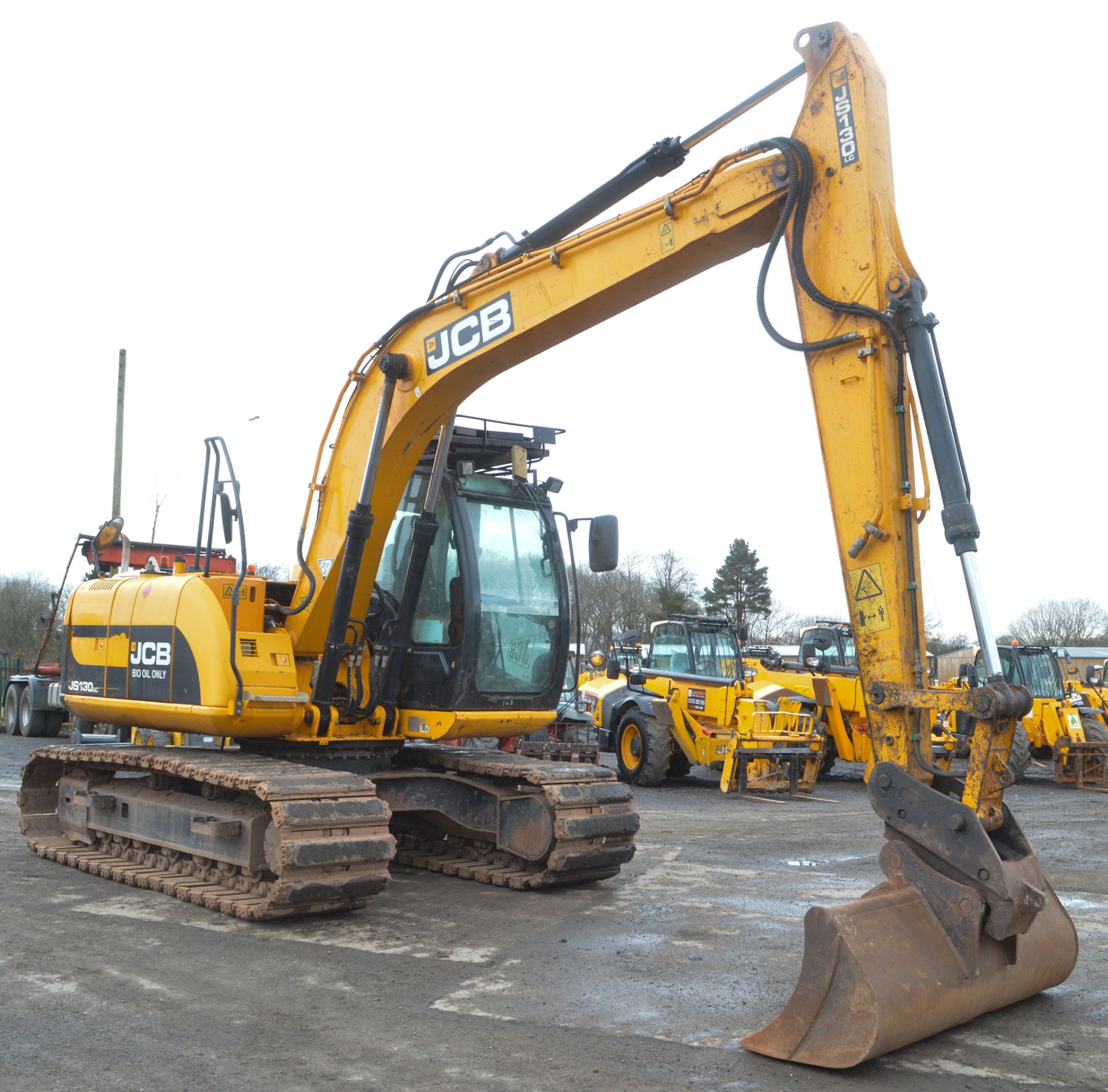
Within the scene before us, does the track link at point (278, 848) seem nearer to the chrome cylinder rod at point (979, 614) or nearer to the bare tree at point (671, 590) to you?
the chrome cylinder rod at point (979, 614)

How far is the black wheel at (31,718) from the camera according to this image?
21828 millimetres

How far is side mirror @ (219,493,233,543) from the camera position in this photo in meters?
7.38

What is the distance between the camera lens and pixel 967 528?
4.62 m

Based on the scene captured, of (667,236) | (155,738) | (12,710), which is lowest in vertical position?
(12,710)

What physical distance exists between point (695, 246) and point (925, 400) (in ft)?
5.14

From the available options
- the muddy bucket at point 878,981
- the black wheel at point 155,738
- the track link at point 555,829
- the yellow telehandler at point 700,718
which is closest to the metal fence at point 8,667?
the yellow telehandler at point 700,718

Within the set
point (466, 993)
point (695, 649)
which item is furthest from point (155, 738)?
point (695, 649)

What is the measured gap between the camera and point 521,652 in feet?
25.1

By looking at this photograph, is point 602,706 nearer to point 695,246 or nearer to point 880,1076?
point 695,246

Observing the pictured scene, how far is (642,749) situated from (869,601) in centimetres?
1078

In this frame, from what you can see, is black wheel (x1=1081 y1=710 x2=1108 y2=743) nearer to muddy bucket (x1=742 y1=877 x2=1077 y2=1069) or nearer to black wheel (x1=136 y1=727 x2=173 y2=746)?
black wheel (x1=136 y1=727 x2=173 y2=746)

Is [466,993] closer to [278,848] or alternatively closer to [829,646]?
[278,848]

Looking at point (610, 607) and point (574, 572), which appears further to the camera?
point (610, 607)

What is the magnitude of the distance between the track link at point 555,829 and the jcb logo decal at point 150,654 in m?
1.82
